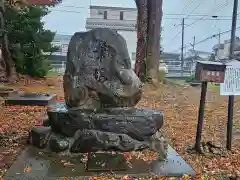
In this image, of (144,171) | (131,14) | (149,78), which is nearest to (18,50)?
(149,78)

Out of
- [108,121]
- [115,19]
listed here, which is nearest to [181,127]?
[108,121]

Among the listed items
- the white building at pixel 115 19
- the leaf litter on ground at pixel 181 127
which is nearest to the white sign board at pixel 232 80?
the leaf litter on ground at pixel 181 127

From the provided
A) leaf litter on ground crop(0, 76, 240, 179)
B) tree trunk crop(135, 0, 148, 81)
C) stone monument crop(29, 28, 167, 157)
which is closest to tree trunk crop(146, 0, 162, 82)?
tree trunk crop(135, 0, 148, 81)

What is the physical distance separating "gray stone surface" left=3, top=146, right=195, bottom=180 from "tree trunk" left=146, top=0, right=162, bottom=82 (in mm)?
9877

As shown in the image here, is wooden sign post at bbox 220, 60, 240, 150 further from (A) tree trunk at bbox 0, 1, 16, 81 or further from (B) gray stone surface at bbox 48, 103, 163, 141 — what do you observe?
(A) tree trunk at bbox 0, 1, 16, 81

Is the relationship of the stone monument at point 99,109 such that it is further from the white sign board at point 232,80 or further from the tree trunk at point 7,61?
the tree trunk at point 7,61

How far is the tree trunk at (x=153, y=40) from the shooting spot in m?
15.1

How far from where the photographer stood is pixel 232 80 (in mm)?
5828

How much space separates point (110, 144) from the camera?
537cm

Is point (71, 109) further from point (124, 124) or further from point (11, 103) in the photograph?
point (11, 103)

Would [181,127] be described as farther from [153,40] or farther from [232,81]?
[153,40]

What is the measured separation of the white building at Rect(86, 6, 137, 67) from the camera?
118 ft

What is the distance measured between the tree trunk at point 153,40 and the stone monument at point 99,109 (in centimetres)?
917

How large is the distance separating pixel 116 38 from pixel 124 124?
4.84ft
